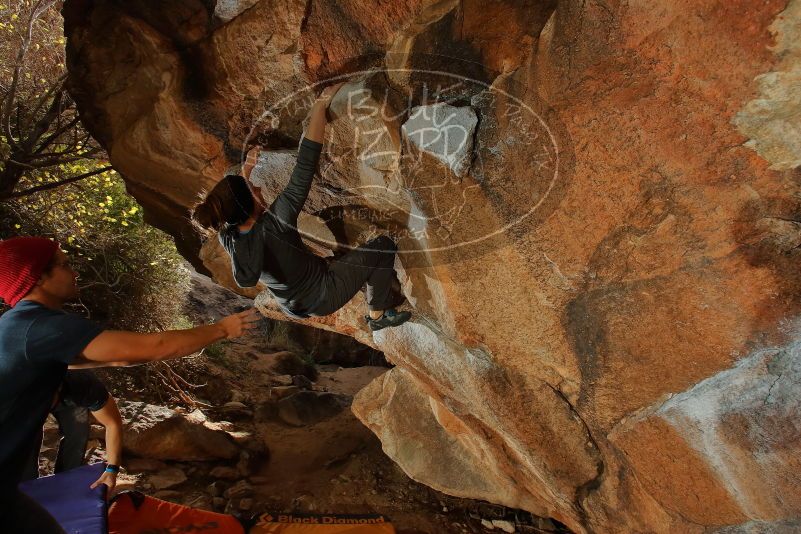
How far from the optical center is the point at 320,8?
2.53 m

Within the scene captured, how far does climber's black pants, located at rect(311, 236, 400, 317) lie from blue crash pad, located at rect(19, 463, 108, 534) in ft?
5.56

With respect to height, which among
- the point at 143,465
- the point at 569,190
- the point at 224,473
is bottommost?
A: the point at 224,473

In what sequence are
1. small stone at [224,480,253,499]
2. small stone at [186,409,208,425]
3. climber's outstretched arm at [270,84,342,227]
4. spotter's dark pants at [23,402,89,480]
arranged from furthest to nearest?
small stone at [186,409,208,425] → small stone at [224,480,253,499] → spotter's dark pants at [23,402,89,480] → climber's outstretched arm at [270,84,342,227]

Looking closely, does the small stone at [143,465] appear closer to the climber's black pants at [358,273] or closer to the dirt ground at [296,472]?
the dirt ground at [296,472]

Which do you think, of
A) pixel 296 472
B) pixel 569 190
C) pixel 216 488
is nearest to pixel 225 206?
pixel 569 190

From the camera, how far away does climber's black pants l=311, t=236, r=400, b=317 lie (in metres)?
2.91

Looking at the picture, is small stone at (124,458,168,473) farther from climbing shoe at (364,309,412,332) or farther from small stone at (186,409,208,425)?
climbing shoe at (364,309,412,332)

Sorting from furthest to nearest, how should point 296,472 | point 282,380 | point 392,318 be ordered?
point 282,380, point 296,472, point 392,318

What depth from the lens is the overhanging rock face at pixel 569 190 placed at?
180cm

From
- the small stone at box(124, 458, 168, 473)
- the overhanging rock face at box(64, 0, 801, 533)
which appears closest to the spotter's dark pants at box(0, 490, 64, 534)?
the overhanging rock face at box(64, 0, 801, 533)

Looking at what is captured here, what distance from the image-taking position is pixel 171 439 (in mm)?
5180

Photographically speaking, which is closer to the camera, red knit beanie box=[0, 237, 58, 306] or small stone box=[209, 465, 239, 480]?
red knit beanie box=[0, 237, 58, 306]

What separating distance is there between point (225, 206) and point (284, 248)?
0.39 metres

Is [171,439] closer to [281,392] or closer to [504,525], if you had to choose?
[281,392]
